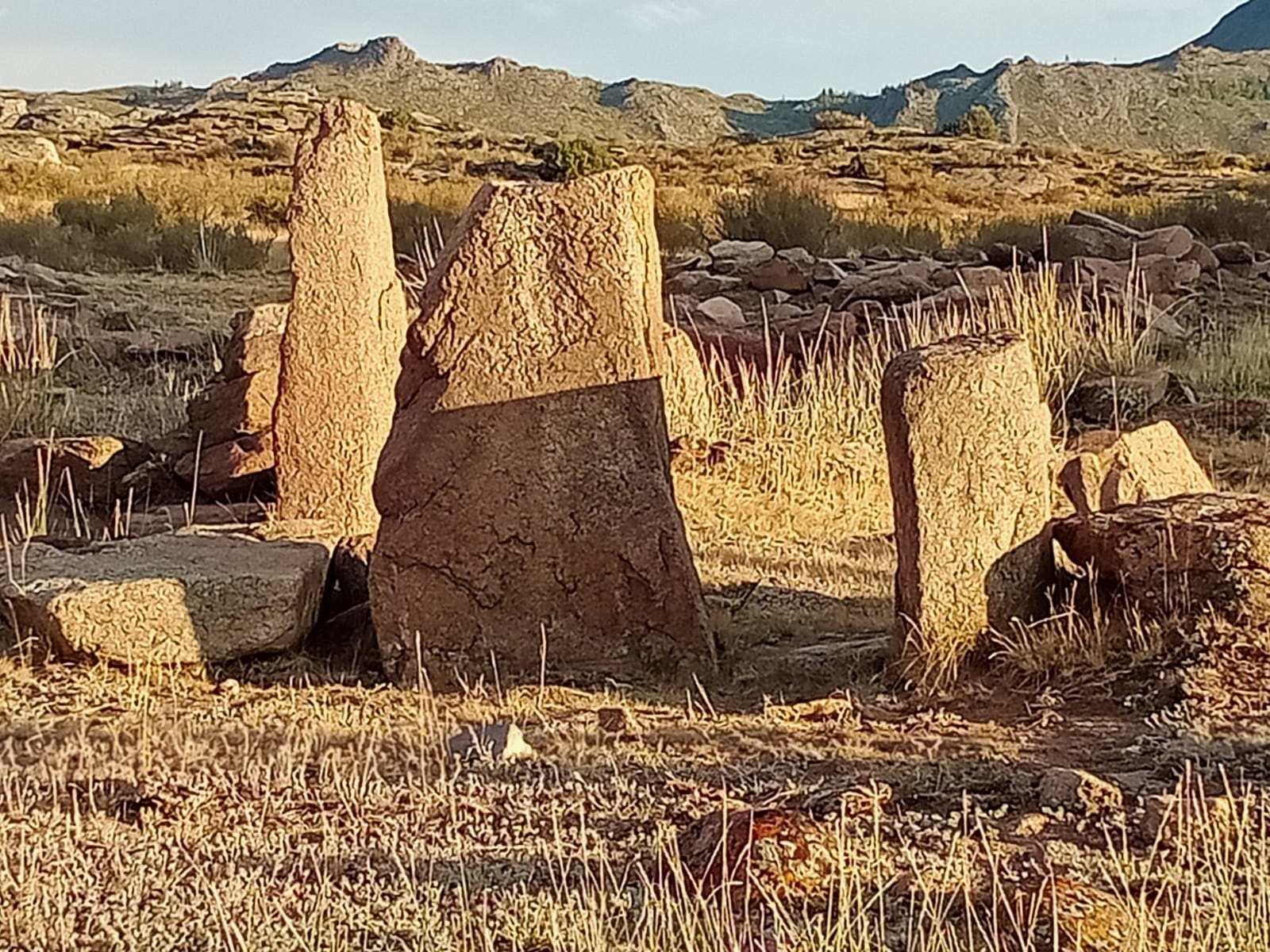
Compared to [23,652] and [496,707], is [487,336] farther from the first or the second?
[23,652]

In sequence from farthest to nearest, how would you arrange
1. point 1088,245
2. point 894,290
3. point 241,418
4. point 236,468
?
1. point 1088,245
2. point 894,290
3. point 241,418
4. point 236,468

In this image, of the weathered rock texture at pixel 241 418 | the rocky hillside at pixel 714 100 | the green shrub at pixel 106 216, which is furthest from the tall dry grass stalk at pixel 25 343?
the rocky hillside at pixel 714 100

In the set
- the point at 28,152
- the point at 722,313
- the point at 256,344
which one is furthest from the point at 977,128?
the point at 256,344

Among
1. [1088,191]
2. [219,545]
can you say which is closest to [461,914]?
[219,545]

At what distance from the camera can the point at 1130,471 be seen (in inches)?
285

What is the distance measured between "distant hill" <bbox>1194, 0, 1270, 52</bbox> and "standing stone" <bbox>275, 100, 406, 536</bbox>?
152190 millimetres

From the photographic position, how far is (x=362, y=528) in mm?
8094

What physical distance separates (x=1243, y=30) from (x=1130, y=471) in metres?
168

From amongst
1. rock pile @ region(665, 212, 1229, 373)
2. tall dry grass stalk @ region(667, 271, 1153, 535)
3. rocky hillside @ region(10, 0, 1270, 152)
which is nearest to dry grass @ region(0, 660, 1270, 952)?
tall dry grass stalk @ region(667, 271, 1153, 535)

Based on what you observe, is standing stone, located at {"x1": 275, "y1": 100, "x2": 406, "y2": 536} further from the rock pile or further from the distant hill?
the distant hill

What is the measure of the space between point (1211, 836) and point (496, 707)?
2498 millimetres

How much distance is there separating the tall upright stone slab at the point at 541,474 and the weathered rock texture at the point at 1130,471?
1.91m

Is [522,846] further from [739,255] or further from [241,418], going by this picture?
[739,255]

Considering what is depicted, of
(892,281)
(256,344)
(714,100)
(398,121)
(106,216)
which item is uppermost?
(714,100)
